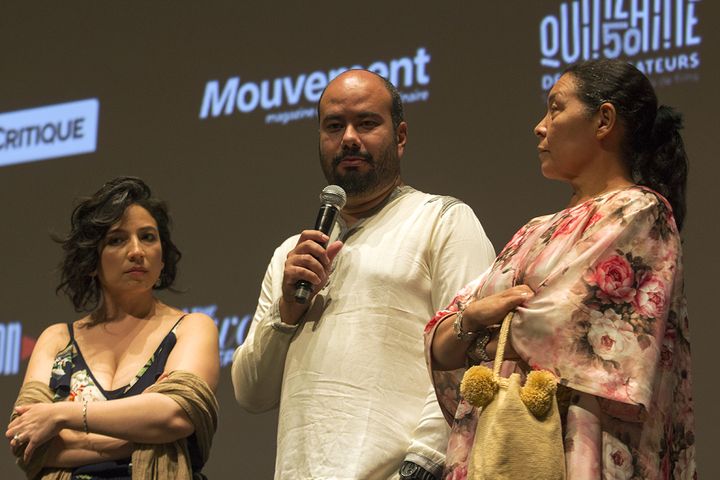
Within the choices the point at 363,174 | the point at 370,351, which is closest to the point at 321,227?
the point at 363,174

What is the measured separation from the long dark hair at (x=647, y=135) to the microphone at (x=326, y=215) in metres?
0.71

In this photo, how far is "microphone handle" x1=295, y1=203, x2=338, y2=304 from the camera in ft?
8.89

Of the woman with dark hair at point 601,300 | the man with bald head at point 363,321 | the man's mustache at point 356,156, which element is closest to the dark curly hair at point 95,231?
the man with bald head at point 363,321

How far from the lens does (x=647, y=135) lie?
2371 mm

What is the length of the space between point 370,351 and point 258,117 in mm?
2350

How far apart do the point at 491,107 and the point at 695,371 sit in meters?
1.19

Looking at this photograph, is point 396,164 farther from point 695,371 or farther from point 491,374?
point 695,371

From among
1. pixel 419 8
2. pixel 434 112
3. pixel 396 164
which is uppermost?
pixel 419 8

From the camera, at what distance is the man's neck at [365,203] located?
298cm

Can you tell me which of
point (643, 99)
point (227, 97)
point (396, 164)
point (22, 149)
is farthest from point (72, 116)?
point (643, 99)

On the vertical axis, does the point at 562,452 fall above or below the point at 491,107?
below

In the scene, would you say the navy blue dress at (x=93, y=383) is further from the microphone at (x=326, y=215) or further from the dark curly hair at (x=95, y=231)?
the microphone at (x=326, y=215)

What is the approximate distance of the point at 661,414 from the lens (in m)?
2.14

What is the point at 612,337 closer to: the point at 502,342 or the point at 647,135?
the point at 502,342
